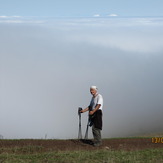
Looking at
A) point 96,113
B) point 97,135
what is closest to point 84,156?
point 97,135

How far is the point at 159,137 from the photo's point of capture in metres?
17.7

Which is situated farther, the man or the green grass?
the man

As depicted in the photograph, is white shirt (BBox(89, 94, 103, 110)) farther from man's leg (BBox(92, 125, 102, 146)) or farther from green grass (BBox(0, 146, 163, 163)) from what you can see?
green grass (BBox(0, 146, 163, 163))

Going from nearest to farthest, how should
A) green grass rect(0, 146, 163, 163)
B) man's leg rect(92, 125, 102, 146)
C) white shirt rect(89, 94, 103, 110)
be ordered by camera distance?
green grass rect(0, 146, 163, 163), white shirt rect(89, 94, 103, 110), man's leg rect(92, 125, 102, 146)

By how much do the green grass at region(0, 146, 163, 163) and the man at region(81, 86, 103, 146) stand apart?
1543 millimetres

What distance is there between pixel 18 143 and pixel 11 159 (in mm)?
3670

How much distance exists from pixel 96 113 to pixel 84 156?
9.51 feet

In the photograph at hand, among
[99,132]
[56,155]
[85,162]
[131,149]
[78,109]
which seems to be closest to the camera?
[85,162]

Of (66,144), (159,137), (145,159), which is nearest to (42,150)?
(66,144)

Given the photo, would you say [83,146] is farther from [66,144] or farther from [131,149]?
[131,149]

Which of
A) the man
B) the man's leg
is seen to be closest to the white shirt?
the man

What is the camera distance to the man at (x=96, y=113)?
51.3 ft

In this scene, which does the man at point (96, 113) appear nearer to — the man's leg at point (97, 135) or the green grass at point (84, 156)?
the man's leg at point (97, 135)

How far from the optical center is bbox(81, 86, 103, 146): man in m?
15.6
